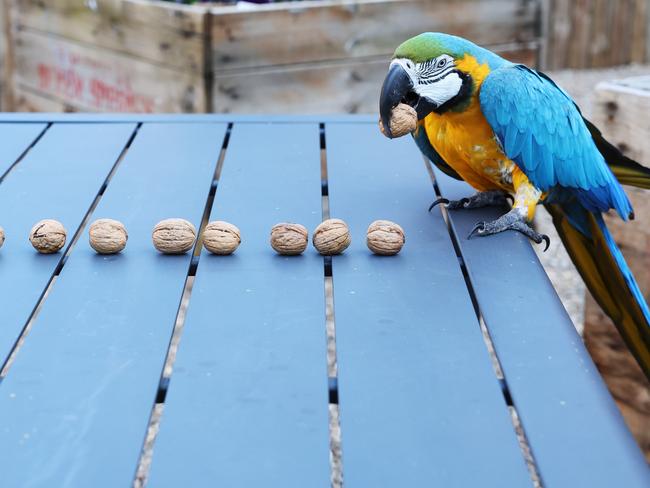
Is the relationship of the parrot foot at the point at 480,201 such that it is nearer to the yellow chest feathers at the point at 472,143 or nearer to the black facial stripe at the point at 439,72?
the yellow chest feathers at the point at 472,143

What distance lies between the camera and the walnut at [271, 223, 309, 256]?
1.27 m

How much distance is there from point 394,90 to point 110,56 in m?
2.12

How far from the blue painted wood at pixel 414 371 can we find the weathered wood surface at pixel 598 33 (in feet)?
10.0

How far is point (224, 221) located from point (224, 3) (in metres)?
2.57

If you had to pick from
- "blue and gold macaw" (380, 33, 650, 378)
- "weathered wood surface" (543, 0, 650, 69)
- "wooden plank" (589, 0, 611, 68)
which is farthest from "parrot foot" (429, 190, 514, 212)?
"wooden plank" (589, 0, 611, 68)

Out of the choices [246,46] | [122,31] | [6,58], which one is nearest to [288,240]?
[246,46]

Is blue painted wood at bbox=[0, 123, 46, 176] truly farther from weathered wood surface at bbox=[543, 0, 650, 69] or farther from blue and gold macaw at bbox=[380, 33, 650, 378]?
weathered wood surface at bbox=[543, 0, 650, 69]

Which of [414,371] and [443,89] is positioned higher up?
[443,89]

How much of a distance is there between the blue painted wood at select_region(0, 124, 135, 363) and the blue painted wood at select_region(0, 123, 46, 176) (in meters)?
0.02

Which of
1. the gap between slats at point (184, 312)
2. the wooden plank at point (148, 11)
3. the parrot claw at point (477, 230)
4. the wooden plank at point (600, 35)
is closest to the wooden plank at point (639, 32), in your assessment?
the wooden plank at point (600, 35)

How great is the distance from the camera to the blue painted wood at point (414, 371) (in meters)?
0.81

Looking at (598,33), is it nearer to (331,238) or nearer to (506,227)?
(506,227)

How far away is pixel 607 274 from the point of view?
60.8 inches

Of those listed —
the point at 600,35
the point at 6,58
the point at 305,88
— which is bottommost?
the point at 305,88
